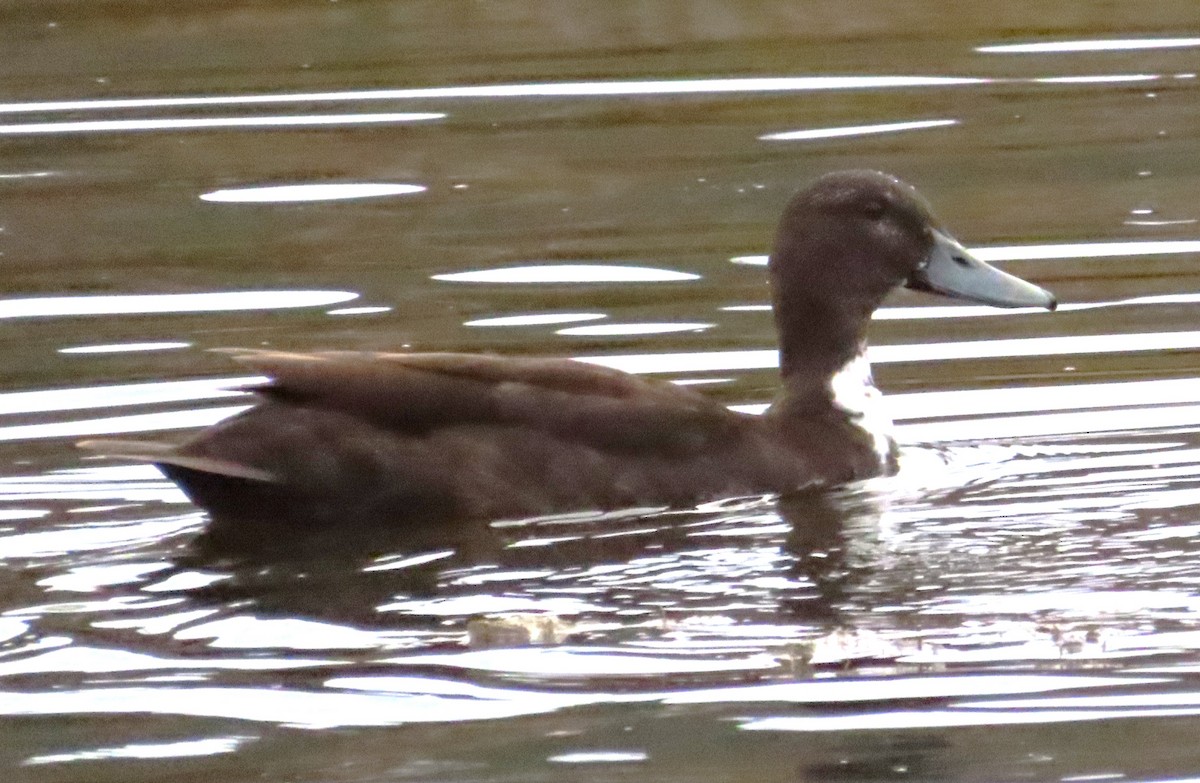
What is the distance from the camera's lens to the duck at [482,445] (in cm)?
801

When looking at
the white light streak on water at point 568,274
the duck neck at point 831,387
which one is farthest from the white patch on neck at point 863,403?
the white light streak on water at point 568,274

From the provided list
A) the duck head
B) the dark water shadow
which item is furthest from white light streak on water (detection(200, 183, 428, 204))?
the dark water shadow

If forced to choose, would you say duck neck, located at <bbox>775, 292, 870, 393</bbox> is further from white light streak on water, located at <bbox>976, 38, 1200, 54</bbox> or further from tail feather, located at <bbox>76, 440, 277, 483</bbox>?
white light streak on water, located at <bbox>976, 38, 1200, 54</bbox>

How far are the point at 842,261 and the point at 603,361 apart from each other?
111 cm

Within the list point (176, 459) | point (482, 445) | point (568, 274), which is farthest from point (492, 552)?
point (568, 274)

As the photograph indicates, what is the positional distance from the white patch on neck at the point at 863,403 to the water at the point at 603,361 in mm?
138

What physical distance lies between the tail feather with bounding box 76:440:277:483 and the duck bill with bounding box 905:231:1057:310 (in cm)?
253

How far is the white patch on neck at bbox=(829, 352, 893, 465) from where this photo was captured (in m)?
8.90

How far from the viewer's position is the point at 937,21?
16312 millimetres

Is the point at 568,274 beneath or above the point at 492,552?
above

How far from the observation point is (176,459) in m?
7.84

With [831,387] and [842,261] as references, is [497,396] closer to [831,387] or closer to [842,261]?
[831,387]

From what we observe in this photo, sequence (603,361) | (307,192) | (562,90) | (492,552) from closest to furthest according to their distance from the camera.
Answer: (492,552)
(603,361)
(307,192)
(562,90)

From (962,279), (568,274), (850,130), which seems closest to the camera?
(962,279)
